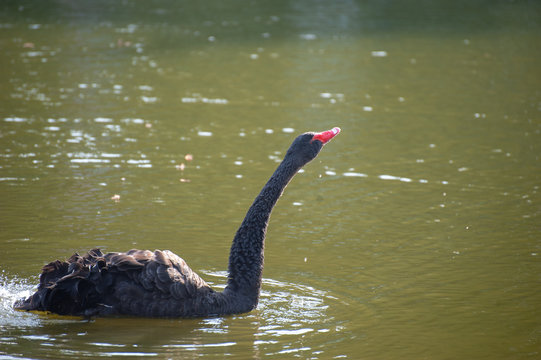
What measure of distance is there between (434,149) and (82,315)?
6.89 metres

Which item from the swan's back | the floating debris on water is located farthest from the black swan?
the floating debris on water

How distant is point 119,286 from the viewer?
6012mm

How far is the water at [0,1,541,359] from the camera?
6195 millimetres

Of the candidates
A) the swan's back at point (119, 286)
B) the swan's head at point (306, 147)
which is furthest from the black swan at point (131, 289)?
the swan's head at point (306, 147)

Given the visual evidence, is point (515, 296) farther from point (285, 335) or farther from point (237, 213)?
point (237, 213)

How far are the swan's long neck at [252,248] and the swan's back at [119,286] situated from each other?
420 millimetres

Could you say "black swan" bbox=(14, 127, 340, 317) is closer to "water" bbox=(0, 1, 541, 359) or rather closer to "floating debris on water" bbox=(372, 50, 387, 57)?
"water" bbox=(0, 1, 541, 359)

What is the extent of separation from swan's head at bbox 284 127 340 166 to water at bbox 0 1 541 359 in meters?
1.14

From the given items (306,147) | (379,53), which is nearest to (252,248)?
(306,147)

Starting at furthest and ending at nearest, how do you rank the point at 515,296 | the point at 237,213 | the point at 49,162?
the point at 49,162 < the point at 237,213 < the point at 515,296

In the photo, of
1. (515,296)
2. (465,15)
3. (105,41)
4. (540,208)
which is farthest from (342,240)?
(465,15)

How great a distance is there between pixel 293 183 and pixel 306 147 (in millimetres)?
3787

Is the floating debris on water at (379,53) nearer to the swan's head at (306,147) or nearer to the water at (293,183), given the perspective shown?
the water at (293,183)

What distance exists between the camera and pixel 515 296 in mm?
7047
